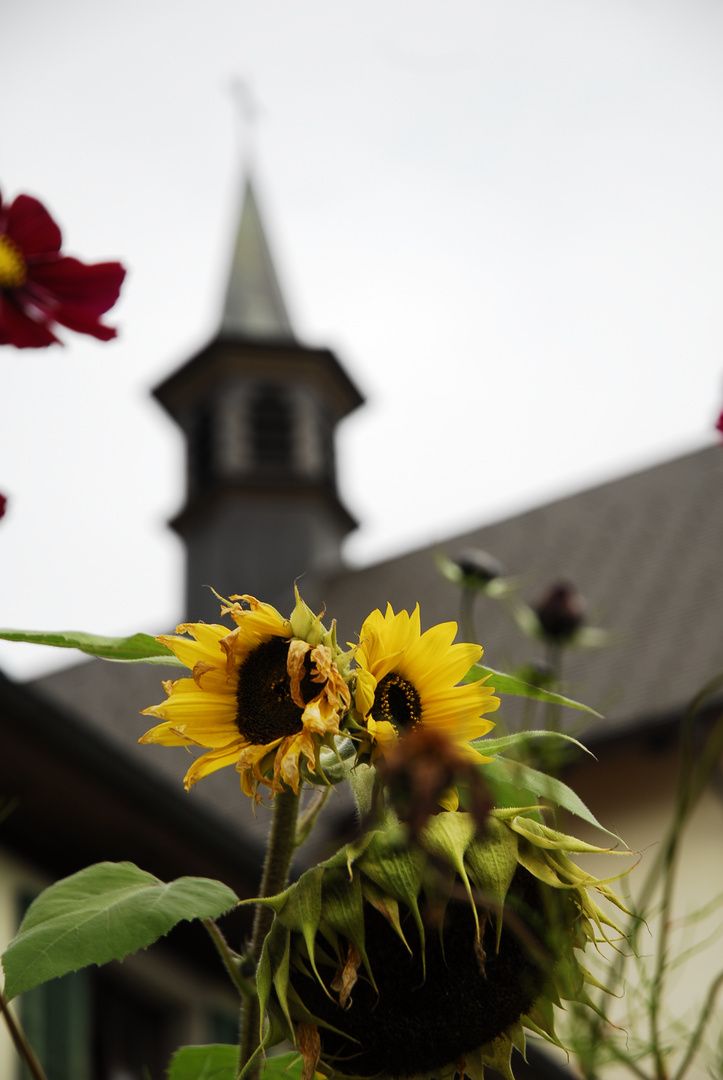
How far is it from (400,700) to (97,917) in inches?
6.3

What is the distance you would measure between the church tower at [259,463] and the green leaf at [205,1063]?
1152 cm

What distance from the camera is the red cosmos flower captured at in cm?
65

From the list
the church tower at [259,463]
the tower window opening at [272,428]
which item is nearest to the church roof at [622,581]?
the church tower at [259,463]

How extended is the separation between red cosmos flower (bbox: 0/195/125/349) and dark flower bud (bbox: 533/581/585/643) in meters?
1.06

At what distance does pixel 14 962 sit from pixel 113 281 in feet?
1.15

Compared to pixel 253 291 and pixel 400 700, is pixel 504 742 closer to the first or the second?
pixel 400 700

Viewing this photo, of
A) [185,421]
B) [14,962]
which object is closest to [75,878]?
[14,962]

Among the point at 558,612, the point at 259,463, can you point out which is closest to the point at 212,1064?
the point at 558,612

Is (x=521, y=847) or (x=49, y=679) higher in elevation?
(x=521, y=847)

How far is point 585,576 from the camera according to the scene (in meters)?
10.7

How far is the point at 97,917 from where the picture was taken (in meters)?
0.53

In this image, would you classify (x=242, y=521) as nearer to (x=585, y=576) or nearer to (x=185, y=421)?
(x=185, y=421)

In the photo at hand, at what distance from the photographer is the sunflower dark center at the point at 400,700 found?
1.85 feet

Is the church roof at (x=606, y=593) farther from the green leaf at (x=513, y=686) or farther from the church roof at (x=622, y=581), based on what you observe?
the green leaf at (x=513, y=686)
